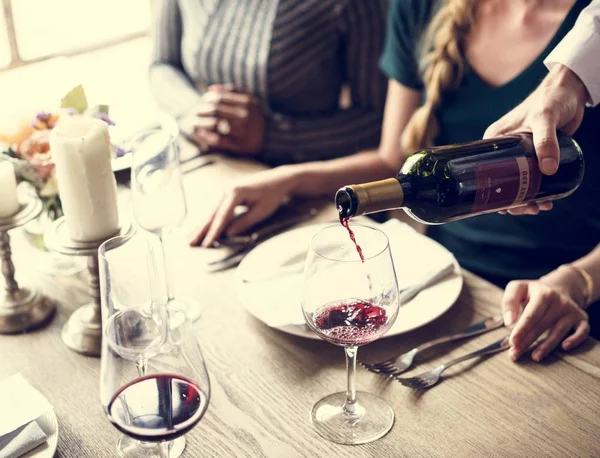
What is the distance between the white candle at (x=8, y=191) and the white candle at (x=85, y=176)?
0.27 feet

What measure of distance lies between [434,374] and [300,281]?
0.90 ft

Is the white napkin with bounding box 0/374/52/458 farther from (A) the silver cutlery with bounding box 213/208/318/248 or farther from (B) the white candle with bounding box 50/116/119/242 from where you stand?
(A) the silver cutlery with bounding box 213/208/318/248

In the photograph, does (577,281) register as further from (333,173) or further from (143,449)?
(143,449)

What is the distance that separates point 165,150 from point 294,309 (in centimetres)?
31

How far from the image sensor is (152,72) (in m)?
2.05

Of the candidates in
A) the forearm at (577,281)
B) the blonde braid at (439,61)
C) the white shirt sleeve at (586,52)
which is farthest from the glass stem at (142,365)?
the blonde braid at (439,61)

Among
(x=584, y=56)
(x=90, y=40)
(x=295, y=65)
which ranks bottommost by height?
(x=90, y=40)

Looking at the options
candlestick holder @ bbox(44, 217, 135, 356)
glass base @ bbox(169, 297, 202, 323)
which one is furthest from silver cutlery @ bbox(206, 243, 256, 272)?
candlestick holder @ bbox(44, 217, 135, 356)

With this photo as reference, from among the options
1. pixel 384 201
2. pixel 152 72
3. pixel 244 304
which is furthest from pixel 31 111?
pixel 152 72

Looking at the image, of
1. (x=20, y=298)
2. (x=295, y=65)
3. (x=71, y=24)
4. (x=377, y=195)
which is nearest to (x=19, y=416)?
(x=20, y=298)

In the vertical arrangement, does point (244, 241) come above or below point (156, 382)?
below

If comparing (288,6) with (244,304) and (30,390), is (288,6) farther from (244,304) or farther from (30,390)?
(30,390)

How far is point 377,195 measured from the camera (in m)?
0.83

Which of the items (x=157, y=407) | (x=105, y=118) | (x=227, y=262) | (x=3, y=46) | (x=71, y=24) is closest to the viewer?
(x=157, y=407)
